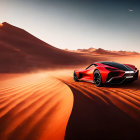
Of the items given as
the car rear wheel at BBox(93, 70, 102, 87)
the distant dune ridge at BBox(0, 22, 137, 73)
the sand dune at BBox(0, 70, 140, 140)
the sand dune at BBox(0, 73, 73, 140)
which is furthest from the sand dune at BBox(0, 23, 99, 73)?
the sand dune at BBox(0, 70, 140, 140)

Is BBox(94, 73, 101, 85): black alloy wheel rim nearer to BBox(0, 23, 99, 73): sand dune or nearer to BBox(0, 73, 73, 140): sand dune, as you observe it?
BBox(0, 73, 73, 140): sand dune

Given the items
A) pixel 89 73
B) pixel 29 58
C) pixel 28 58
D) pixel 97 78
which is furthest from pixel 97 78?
pixel 29 58

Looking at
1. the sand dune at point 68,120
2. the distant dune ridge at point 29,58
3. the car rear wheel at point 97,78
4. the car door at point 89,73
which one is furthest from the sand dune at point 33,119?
the distant dune ridge at point 29,58

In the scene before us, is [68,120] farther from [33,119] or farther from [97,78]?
[97,78]

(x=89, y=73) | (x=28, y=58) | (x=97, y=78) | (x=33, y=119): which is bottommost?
(x=33, y=119)

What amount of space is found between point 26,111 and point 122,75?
3.70m

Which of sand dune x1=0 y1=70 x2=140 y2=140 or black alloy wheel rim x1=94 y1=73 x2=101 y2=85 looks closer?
sand dune x1=0 y1=70 x2=140 y2=140

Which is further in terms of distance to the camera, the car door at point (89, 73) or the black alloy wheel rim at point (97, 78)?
the car door at point (89, 73)

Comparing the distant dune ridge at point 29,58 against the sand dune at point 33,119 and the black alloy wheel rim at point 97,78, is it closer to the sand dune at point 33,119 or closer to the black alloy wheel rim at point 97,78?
the black alloy wheel rim at point 97,78

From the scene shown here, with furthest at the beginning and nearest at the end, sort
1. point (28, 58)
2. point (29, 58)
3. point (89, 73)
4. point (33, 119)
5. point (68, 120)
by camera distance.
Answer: point (29, 58)
point (28, 58)
point (89, 73)
point (33, 119)
point (68, 120)

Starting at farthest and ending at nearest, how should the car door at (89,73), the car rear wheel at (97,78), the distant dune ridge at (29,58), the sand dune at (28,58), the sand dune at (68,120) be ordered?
the distant dune ridge at (29,58)
the sand dune at (28,58)
the car door at (89,73)
the car rear wheel at (97,78)
the sand dune at (68,120)

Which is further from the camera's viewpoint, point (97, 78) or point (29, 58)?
point (29, 58)

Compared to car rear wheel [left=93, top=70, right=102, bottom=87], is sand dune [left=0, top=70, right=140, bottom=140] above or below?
below

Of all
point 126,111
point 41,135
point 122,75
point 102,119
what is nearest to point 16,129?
point 41,135
